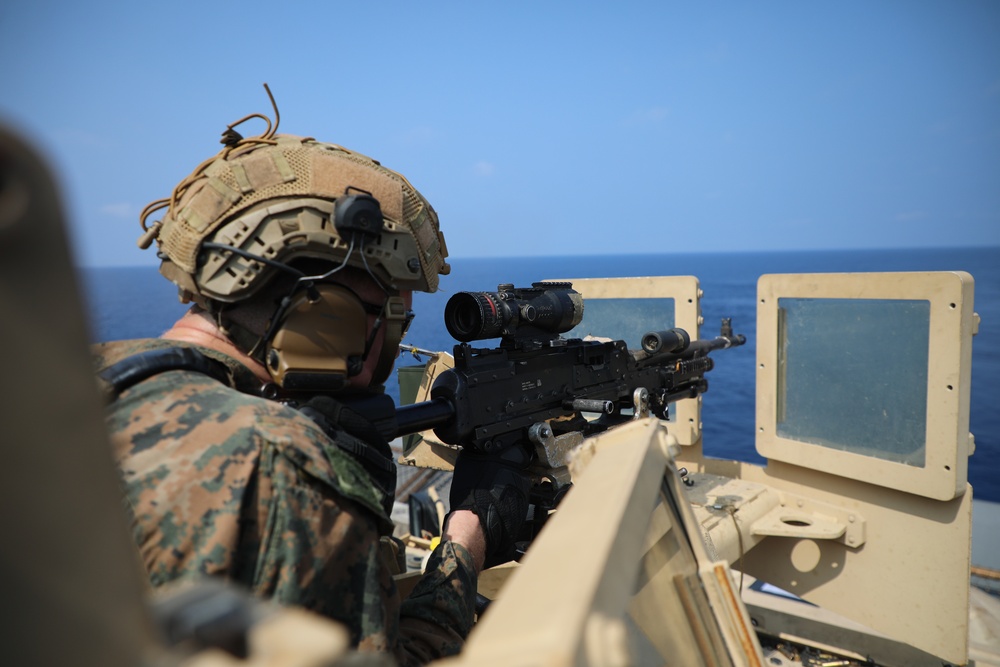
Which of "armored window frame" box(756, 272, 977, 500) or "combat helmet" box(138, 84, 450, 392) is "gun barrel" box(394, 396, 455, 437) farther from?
"armored window frame" box(756, 272, 977, 500)

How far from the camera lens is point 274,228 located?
187 cm

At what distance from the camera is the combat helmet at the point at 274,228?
187 cm

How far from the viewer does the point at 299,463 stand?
150 cm

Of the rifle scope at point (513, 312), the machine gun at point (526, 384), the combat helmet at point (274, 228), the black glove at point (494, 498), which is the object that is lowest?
the black glove at point (494, 498)

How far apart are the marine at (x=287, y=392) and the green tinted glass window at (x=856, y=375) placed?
2.55 meters

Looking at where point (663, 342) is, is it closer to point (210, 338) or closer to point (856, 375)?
point (856, 375)

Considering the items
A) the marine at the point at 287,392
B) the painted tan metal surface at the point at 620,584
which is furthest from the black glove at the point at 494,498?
the painted tan metal surface at the point at 620,584

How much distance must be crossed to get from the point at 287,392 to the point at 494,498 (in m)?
1.00

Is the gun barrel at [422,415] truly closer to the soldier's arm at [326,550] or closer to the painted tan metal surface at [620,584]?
the soldier's arm at [326,550]

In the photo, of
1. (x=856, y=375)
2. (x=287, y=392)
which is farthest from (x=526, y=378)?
(x=856, y=375)

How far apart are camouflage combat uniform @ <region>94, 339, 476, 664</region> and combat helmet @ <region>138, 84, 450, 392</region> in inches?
11.9

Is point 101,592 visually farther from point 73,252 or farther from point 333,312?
point 333,312

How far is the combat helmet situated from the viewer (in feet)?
6.15

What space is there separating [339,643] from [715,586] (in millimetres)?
1139
